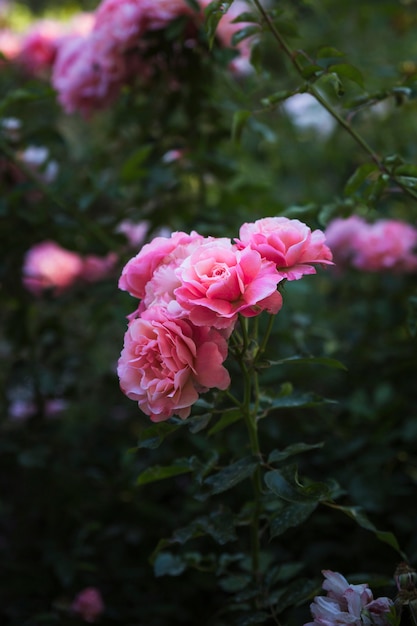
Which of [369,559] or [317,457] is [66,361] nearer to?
[317,457]

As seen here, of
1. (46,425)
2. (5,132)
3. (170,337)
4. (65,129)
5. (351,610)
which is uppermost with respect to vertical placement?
(170,337)

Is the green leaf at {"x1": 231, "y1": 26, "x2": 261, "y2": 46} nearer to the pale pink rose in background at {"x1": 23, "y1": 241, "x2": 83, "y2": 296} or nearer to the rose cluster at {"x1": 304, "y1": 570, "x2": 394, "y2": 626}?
the rose cluster at {"x1": 304, "y1": 570, "x2": 394, "y2": 626}

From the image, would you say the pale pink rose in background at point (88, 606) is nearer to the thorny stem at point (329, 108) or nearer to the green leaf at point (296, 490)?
the green leaf at point (296, 490)

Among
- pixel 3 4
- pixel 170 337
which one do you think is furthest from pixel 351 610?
pixel 3 4

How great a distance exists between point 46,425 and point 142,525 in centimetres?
30

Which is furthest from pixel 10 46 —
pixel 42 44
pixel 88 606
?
pixel 88 606

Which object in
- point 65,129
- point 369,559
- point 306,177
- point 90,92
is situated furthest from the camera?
point 65,129

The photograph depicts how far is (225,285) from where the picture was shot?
73cm

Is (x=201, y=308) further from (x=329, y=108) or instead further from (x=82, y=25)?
(x=82, y=25)

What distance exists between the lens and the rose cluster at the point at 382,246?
1.63 m

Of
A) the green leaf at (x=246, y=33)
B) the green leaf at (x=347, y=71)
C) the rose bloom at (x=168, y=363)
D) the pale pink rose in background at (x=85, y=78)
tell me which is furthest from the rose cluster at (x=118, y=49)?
the rose bloom at (x=168, y=363)

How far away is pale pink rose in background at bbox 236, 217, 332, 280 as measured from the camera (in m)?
0.77

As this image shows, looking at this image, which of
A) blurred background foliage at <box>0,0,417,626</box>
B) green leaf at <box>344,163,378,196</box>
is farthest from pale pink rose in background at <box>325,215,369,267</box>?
green leaf at <box>344,163,378,196</box>

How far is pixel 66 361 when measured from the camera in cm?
163
